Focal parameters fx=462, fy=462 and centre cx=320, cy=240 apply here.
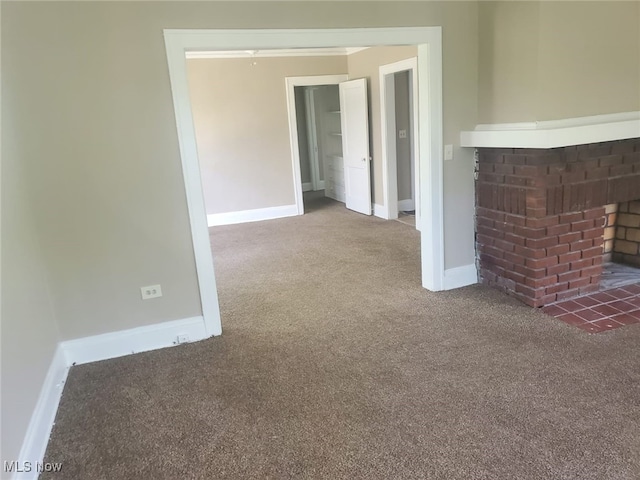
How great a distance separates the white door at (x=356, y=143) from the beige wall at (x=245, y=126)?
1.90ft

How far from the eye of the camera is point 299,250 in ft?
17.3

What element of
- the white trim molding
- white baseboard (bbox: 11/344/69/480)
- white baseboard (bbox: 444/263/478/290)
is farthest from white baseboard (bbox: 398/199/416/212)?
white baseboard (bbox: 11/344/69/480)

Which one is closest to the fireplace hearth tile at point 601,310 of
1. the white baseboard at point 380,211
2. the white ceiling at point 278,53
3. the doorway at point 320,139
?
the white baseboard at point 380,211

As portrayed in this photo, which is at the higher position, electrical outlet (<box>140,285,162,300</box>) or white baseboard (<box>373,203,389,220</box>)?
electrical outlet (<box>140,285,162,300</box>)

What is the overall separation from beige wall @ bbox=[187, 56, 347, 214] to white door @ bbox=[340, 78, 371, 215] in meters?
0.58

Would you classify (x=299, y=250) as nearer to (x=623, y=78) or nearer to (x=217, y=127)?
(x=217, y=127)

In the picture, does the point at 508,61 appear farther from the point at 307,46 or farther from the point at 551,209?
the point at 307,46

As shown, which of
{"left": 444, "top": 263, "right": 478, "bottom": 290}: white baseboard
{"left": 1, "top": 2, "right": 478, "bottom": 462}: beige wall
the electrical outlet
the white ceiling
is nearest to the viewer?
{"left": 1, "top": 2, "right": 478, "bottom": 462}: beige wall

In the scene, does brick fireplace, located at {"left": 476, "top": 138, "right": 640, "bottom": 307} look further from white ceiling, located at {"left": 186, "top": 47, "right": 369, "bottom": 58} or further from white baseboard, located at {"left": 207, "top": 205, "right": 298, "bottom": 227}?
white baseboard, located at {"left": 207, "top": 205, "right": 298, "bottom": 227}

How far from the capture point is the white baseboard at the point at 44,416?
1.98 metres

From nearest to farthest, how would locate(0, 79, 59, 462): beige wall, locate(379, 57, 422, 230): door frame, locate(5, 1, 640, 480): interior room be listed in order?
locate(0, 79, 59, 462): beige wall, locate(5, 1, 640, 480): interior room, locate(379, 57, 422, 230): door frame

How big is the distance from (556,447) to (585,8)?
2660mm

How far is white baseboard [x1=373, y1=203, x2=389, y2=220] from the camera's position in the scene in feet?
21.5

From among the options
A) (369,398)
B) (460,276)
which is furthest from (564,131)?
(369,398)
